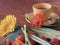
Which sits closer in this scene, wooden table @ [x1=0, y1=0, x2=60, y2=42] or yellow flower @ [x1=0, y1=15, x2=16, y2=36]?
yellow flower @ [x1=0, y1=15, x2=16, y2=36]

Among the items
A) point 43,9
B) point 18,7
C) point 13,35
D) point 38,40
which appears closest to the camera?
point 38,40

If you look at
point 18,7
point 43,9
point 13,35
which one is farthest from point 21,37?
point 18,7

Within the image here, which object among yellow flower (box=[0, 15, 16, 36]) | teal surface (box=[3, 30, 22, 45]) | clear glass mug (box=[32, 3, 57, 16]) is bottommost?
teal surface (box=[3, 30, 22, 45])

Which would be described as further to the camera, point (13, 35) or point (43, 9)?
point (43, 9)

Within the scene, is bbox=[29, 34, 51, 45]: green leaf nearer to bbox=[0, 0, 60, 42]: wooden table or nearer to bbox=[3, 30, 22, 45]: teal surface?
bbox=[3, 30, 22, 45]: teal surface

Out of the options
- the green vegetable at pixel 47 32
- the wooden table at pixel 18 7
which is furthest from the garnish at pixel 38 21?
the wooden table at pixel 18 7

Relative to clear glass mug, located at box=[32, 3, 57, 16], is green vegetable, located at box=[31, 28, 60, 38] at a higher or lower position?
lower

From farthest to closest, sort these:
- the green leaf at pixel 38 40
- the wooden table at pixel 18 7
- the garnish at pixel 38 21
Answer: the wooden table at pixel 18 7 → the garnish at pixel 38 21 → the green leaf at pixel 38 40

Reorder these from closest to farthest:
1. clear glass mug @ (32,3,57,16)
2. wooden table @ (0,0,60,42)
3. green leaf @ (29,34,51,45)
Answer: green leaf @ (29,34,51,45) → clear glass mug @ (32,3,57,16) → wooden table @ (0,0,60,42)

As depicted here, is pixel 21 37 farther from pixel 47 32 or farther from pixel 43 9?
pixel 43 9

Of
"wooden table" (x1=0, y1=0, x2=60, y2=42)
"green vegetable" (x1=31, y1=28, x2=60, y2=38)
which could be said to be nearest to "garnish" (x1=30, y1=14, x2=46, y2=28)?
"green vegetable" (x1=31, y1=28, x2=60, y2=38)

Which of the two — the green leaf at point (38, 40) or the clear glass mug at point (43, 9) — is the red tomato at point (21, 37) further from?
the clear glass mug at point (43, 9)

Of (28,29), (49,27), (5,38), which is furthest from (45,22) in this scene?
(5,38)

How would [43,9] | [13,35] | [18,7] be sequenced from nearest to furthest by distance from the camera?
[13,35] → [43,9] → [18,7]
